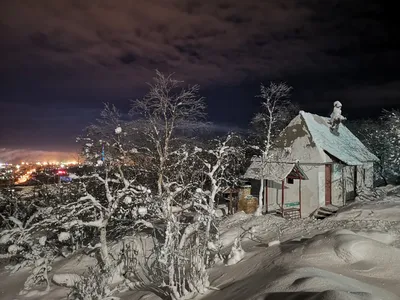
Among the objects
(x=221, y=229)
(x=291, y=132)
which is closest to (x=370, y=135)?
(x=291, y=132)

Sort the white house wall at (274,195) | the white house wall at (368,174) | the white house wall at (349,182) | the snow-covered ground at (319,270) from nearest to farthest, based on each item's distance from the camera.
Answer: the snow-covered ground at (319,270)
the white house wall at (349,182)
the white house wall at (274,195)
the white house wall at (368,174)

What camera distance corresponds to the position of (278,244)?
38.9 feet

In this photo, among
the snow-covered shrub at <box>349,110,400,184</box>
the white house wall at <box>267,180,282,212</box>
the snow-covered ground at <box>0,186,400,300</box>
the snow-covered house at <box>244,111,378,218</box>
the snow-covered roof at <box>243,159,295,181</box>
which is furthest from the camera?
the snow-covered shrub at <box>349,110,400,184</box>

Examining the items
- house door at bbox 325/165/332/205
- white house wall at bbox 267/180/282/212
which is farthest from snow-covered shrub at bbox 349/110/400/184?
white house wall at bbox 267/180/282/212

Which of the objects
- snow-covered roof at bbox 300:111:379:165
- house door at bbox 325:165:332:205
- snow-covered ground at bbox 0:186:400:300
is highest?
snow-covered roof at bbox 300:111:379:165

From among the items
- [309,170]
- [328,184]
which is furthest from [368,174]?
[309,170]

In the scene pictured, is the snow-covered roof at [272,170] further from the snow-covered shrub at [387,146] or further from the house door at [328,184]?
the snow-covered shrub at [387,146]

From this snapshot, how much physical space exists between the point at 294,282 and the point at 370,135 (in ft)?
111

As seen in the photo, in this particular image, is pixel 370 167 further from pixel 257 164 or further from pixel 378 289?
pixel 378 289

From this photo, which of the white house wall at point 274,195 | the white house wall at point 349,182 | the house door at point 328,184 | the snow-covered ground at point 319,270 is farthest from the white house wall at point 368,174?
the snow-covered ground at point 319,270

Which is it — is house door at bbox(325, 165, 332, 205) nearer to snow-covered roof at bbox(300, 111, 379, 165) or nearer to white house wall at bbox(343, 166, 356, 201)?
snow-covered roof at bbox(300, 111, 379, 165)

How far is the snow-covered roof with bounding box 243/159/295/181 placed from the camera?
21419 mm

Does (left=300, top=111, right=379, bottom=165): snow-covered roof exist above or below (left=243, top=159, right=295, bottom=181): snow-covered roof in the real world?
above

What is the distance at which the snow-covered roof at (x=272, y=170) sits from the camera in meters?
21.4
